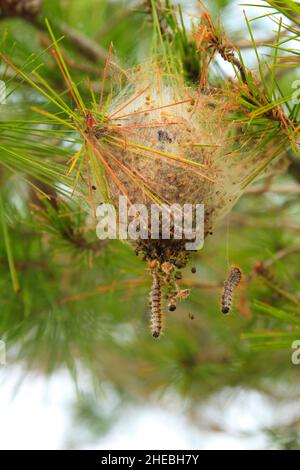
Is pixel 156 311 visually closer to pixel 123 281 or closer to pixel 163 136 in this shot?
pixel 163 136

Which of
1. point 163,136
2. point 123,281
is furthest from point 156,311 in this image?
point 123,281

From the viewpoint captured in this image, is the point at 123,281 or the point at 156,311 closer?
the point at 156,311

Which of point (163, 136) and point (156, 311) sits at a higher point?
point (163, 136)

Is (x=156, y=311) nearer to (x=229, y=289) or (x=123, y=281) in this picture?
(x=229, y=289)

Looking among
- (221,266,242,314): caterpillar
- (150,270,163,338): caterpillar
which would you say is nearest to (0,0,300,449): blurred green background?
(221,266,242,314): caterpillar

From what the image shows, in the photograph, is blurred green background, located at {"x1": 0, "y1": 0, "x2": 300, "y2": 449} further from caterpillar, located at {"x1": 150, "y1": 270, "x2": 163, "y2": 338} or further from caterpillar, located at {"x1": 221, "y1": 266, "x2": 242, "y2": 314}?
caterpillar, located at {"x1": 150, "y1": 270, "x2": 163, "y2": 338}

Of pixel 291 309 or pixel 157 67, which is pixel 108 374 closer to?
pixel 291 309
